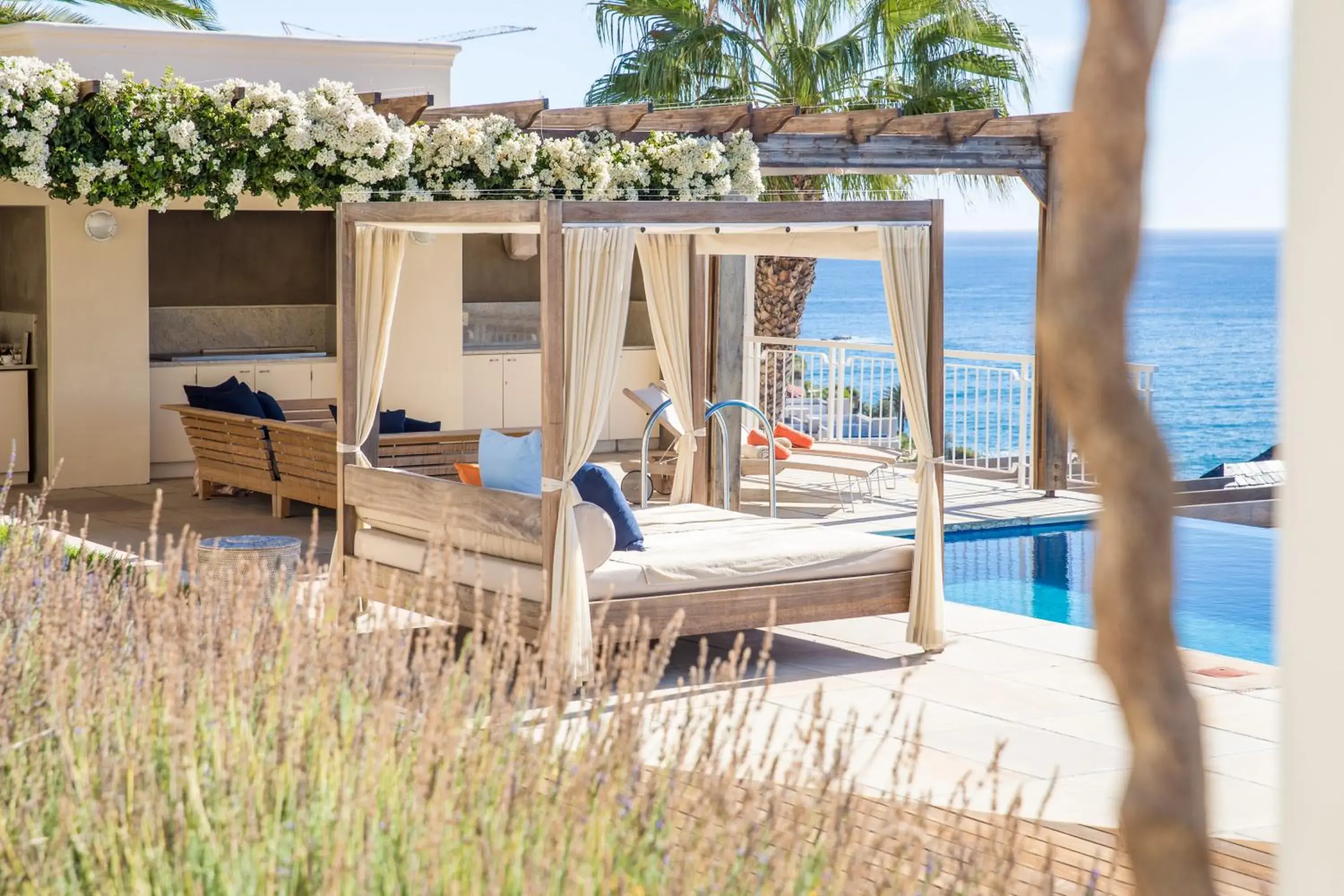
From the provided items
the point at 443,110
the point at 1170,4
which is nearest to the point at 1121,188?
the point at 1170,4

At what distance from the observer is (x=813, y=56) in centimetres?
1645

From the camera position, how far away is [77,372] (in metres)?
12.0

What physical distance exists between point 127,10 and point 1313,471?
52.7ft

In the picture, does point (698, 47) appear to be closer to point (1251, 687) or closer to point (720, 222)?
point (720, 222)

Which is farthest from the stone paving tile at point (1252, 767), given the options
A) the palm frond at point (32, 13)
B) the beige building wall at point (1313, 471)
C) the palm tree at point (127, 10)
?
the palm frond at point (32, 13)

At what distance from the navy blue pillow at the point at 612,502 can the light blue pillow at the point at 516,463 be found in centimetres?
21

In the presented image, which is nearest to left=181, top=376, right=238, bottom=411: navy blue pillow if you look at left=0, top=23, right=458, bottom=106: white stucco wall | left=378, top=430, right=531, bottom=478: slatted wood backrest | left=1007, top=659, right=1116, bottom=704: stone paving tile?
left=378, top=430, right=531, bottom=478: slatted wood backrest

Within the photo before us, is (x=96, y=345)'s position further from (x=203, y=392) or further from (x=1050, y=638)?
A: (x=1050, y=638)

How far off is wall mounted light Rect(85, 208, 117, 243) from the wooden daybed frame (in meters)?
4.92

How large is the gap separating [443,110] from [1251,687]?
234 inches

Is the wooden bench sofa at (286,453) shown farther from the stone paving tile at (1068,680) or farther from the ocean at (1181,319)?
the ocean at (1181,319)

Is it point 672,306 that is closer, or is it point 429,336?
point 672,306

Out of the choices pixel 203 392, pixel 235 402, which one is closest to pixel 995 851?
pixel 235 402

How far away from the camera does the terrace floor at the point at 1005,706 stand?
5.15 meters
